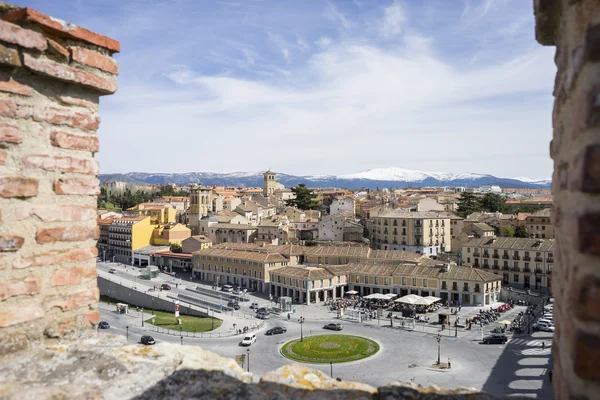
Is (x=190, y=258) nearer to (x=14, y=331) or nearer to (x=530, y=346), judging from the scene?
(x=530, y=346)

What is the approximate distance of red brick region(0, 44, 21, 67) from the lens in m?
3.10

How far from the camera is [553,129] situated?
232 centimetres

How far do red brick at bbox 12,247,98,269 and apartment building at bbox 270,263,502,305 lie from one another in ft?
139

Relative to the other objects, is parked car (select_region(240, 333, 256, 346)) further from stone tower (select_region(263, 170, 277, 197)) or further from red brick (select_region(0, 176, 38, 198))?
stone tower (select_region(263, 170, 277, 197))

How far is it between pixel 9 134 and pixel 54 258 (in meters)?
0.89

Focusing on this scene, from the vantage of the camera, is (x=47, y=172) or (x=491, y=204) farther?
(x=491, y=204)

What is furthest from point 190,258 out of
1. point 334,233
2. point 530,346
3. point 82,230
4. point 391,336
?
point 82,230

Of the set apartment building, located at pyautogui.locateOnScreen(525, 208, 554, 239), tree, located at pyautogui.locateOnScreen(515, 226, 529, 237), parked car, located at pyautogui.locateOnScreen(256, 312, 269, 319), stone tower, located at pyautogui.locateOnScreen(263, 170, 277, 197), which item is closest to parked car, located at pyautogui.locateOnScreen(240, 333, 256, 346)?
parked car, located at pyautogui.locateOnScreen(256, 312, 269, 319)

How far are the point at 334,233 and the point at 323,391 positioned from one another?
214 feet

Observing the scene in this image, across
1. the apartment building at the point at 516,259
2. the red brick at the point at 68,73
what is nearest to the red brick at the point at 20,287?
the red brick at the point at 68,73

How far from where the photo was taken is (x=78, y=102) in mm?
3654

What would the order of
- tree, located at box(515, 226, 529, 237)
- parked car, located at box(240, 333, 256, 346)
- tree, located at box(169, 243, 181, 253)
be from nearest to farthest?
parked car, located at box(240, 333, 256, 346) → tree, located at box(515, 226, 529, 237) → tree, located at box(169, 243, 181, 253)

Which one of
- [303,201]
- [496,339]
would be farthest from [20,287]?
[303,201]

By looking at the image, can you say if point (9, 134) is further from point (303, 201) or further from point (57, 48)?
point (303, 201)
